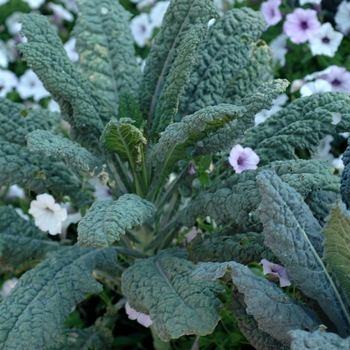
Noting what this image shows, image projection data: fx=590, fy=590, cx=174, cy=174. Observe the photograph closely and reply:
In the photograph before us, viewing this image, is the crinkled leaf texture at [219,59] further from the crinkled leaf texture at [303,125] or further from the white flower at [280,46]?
the white flower at [280,46]

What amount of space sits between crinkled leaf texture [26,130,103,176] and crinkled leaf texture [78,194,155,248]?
13 cm

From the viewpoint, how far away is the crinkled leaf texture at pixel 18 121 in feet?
5.49

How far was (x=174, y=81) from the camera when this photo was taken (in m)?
1.46

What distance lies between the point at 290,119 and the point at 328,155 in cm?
67

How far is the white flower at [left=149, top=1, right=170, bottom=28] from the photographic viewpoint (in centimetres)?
281

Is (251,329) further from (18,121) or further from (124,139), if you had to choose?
(18,121)

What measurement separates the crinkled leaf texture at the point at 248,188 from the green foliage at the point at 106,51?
0.52 meters

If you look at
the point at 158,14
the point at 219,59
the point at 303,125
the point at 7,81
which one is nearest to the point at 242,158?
the point at 303,125

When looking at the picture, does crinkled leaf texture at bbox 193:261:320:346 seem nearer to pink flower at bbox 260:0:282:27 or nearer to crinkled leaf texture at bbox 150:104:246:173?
crinkled leaf texture at bbox 150:104:246:173

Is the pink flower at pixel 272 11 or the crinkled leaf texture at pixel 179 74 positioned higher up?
the crinkled leaf texture at pixel 179 74

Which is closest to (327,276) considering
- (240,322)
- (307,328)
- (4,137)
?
(307,328)

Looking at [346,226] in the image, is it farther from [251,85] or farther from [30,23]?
[30,23]

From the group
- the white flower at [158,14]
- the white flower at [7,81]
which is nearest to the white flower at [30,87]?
the white flower at [7,81]

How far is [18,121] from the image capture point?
171 cm
